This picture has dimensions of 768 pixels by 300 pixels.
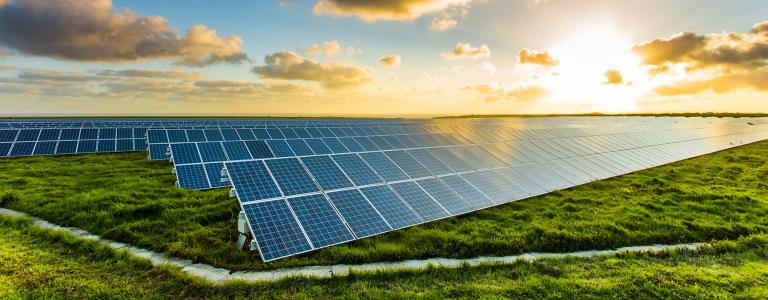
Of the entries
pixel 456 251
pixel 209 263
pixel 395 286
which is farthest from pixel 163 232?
pixel 456 251

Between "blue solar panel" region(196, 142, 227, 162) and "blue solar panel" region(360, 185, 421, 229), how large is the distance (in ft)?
36.1

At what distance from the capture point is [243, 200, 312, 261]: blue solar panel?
892 centimetres

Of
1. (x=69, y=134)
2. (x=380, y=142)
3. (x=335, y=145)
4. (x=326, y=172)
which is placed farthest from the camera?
(x=69, y=134)

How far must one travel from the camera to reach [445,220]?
43.1 feet

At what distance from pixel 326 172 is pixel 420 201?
11.3ft

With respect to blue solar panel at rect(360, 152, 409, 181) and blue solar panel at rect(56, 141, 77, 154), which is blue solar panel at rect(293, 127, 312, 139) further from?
blue solar panel at rect(56, 141, 77, 154)

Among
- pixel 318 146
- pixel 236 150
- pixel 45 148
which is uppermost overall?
pixel 318 146

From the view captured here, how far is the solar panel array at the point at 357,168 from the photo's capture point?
10.3 meters

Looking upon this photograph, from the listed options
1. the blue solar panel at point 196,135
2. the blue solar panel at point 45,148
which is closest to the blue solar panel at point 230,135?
the blue solar panel at point 196,135

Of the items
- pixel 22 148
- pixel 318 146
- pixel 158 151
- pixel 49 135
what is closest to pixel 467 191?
pixel 318 146

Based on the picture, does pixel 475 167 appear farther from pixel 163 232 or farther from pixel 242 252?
pixel 163 232

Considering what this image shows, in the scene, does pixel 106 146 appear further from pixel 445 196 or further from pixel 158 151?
pixel 445 196

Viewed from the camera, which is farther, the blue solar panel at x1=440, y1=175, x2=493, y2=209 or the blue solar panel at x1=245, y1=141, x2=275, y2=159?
the blue solar panel at x1=245, y1=141, x2=275, y2=159

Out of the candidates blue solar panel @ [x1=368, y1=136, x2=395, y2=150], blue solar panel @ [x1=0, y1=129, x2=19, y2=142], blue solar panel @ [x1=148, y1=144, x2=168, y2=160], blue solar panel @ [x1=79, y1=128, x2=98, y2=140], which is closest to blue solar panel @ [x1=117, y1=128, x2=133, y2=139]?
blue solar panel @ [x1=79, y1=128, x2=98, y2=140]
